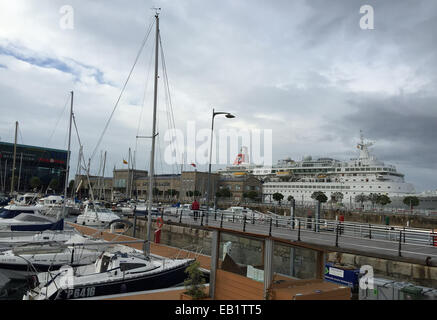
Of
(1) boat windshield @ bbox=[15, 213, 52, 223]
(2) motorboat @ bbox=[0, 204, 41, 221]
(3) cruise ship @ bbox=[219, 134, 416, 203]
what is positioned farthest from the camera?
(3) cruise ship @ bbox=[219, 134, 416, 203]

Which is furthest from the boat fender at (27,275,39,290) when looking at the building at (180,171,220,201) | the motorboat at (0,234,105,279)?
the building at (180,171,220,201)

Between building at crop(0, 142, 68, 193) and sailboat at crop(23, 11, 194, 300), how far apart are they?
87592mm

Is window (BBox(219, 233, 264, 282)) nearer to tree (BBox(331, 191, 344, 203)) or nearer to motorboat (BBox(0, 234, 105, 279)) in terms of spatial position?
motorboat (BBox(0, 234, 105, 279))

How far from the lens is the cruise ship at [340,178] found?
258ft

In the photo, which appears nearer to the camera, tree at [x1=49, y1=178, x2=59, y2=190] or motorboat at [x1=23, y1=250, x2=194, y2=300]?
motorboat at [x1=23, y1=250, x2=194, y2=300]

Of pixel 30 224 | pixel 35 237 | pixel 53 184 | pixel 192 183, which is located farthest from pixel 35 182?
pixel 35 237

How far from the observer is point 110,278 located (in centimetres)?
1016

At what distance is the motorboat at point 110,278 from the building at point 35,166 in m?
87.6

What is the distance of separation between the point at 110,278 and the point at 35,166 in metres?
97.7

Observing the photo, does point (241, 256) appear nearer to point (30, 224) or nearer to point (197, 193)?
point (30, 224)

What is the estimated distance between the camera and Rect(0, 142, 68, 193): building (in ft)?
291

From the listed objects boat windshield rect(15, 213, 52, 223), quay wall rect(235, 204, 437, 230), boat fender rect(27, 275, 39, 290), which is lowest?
quay wall rect(235, 204, 437, 230)

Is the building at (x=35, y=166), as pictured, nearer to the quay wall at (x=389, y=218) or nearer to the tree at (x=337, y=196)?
the quay wall at (x=389, y=218)

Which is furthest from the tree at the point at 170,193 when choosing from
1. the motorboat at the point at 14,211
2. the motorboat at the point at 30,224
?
the motorboat at the point at 30,224
